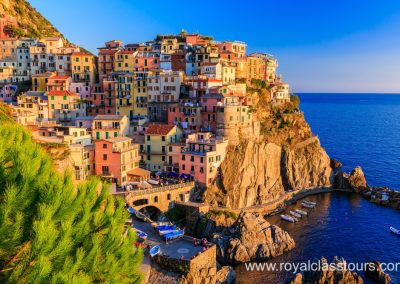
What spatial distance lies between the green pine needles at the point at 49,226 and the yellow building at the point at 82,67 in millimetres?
74343

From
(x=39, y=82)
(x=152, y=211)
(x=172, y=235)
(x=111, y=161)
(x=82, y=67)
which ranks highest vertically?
(x=82, y=67)

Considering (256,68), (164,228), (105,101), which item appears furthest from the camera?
(256,68)

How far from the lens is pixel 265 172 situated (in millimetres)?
71000

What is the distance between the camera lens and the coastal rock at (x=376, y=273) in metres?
41.5

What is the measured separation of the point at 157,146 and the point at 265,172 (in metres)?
20.9

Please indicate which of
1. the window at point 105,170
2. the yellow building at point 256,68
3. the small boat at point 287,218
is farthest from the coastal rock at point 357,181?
the window at point 105,170

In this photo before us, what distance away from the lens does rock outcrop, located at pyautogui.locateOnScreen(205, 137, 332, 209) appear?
6250cm

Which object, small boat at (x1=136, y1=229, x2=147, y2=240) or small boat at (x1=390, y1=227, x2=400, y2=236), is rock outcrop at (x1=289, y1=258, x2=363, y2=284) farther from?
small boat at (x1=390, y1=227, x2=400, y2=236)

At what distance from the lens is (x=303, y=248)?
51406 mm

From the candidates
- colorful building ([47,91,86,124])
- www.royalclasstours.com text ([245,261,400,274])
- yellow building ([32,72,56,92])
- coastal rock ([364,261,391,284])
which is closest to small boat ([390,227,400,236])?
www.royalclasstours.com text ([245,261,400,274])

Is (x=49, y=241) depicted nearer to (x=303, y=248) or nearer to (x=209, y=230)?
(x=209, y=230)

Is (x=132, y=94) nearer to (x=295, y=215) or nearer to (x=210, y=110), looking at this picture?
(x=210, y=110)

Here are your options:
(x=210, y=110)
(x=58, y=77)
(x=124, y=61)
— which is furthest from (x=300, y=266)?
(x=58, y=77)

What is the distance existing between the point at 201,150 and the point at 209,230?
44.6 ft
